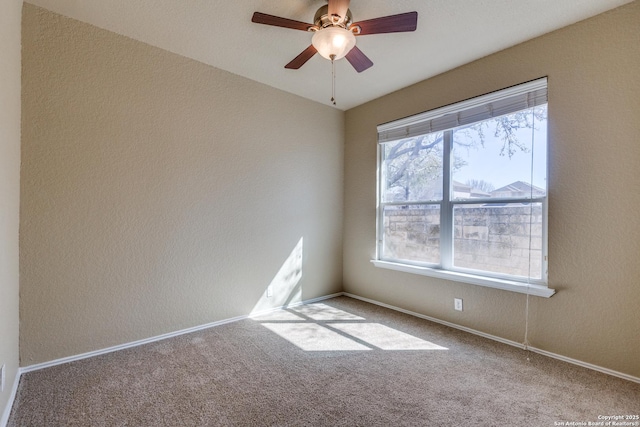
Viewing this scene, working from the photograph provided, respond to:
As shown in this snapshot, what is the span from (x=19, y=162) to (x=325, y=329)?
9.01 feet

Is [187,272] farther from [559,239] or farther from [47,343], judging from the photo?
[559,239]

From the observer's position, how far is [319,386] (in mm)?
2004

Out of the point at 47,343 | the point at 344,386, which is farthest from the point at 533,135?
the point at 47,343

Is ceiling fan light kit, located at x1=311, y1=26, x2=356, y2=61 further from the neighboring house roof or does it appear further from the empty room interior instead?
the neighboring house roof

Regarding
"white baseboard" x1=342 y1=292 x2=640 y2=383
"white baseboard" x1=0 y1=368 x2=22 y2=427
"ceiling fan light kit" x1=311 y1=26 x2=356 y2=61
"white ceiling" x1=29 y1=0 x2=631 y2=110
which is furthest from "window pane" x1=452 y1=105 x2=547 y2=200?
"white baseboard" x1=0 y1=368 x2=22 y2=427

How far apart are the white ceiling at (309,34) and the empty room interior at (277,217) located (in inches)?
0.8

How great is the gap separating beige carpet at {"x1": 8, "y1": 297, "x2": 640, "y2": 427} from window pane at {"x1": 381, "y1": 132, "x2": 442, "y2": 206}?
1536mm

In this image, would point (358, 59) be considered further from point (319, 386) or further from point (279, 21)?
point (319, 386)

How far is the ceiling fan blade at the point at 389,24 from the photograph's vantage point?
1801 mm

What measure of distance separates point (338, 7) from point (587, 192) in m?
2.24

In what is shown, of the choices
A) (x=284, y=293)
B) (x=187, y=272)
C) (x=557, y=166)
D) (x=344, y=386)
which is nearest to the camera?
(x=344, y=386)

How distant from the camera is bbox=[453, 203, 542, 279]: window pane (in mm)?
2541

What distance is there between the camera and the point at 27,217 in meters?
2.11

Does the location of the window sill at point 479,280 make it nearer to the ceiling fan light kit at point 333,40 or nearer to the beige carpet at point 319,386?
the beige carpet at point 319,386
